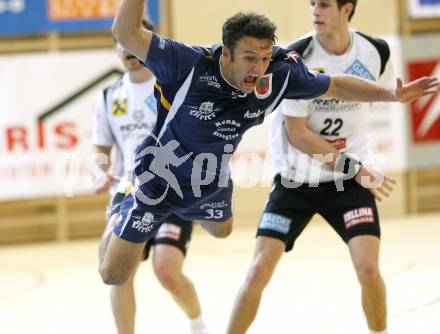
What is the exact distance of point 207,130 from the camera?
4898 millimetres

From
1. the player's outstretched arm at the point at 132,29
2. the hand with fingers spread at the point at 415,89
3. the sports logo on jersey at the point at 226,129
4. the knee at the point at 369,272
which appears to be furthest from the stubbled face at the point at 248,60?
the knee at the point at 369,272

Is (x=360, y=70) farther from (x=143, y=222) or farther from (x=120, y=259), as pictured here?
(x=120, y=259)

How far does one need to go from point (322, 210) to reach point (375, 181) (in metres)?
0.38

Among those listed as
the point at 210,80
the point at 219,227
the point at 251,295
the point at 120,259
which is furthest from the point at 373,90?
the point at 120,259

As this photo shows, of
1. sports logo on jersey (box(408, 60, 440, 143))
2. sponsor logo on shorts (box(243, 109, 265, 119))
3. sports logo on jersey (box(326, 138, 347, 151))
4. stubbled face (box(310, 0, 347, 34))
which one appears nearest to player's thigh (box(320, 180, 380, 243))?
sports logo on jersey (box(326, 138, 347, 151))

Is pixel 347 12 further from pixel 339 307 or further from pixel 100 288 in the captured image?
pixel 100 288

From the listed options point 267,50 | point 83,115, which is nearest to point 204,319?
point 267,50

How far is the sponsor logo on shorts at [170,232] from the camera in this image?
6164 mm

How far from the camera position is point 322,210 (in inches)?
218

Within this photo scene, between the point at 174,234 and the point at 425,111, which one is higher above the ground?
the point at 174,234

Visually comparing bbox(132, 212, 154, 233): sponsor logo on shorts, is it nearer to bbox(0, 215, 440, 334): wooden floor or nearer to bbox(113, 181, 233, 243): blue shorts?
bbox(113, 181, 233, 243): blue shorts

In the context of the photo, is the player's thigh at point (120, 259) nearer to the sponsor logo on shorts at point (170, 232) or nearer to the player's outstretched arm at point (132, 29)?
the sponsor logo on shorts at point (170, 232)

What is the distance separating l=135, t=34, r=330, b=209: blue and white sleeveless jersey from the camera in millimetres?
4723

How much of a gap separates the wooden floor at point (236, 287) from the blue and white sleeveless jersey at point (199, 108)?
1855mm
